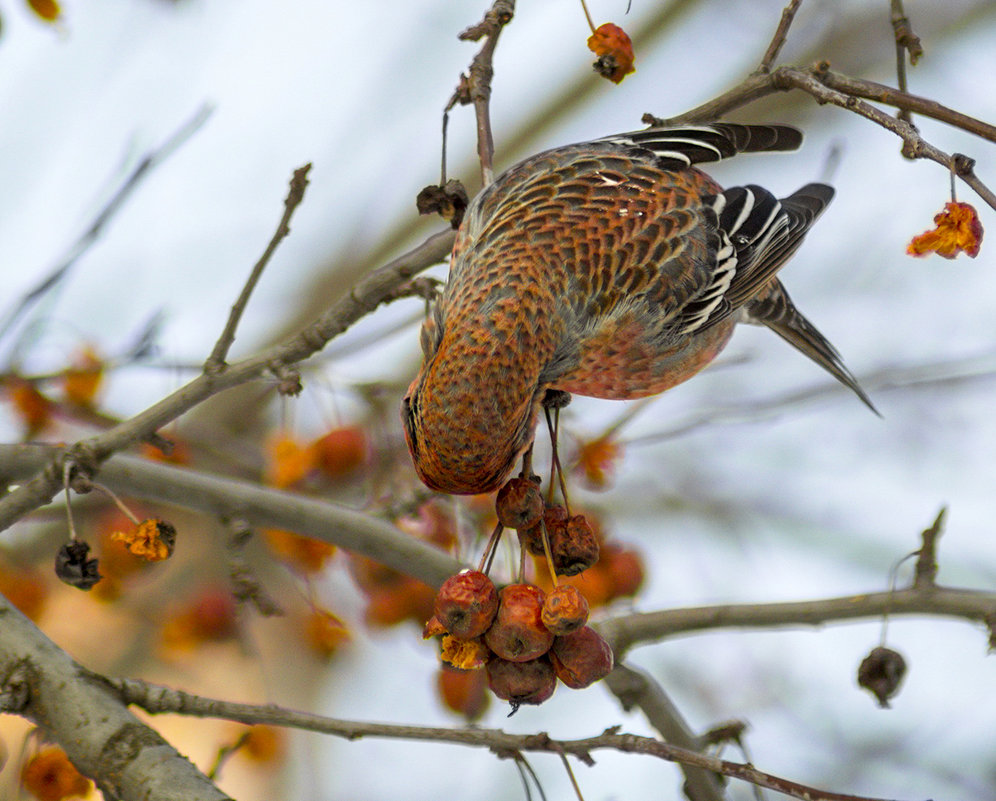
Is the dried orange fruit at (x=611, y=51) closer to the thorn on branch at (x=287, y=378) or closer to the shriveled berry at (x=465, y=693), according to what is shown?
the thorn on branch at (x=287, y=378)

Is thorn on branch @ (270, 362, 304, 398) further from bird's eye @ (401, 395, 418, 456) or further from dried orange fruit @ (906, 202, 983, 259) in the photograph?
dried orange fruit @ (906, 202, 983, 259)

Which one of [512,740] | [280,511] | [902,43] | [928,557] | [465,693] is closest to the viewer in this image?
[512,740]

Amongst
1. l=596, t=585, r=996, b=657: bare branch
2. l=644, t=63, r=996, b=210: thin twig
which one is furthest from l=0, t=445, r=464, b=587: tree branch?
l=644, t=63, r=996, b=210: thin twig

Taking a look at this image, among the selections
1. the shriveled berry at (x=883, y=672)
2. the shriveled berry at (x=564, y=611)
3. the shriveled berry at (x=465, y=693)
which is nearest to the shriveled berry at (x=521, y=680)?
the shriveled berry at (x=564, y=611)

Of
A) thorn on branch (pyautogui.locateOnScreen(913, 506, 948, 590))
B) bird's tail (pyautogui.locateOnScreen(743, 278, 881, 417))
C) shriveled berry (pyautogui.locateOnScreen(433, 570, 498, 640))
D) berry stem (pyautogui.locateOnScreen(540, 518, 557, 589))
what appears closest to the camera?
shriveled berry (pyautogui.locateOnScreen(433, 570, 498, 640))

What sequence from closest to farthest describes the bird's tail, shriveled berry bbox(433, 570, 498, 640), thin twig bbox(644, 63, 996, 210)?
1. thin twig bbox(644, 63, 996, 210)
2. shriveled berry bbox(433, 570, 498, 640)
3. the bird's tail

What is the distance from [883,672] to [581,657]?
3.01 feet

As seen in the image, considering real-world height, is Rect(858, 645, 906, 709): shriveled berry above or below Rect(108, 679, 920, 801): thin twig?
above

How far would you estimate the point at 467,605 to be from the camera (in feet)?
6.11

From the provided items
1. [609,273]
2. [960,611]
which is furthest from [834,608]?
[609,273]

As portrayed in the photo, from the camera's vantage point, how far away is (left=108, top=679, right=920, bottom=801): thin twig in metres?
1.61

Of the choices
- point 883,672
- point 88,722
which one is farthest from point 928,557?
point 88,722

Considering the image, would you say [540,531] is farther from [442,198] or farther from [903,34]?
[903,34]

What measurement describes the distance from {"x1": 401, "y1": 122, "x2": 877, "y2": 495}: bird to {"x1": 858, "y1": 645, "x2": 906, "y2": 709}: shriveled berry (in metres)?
0.85
